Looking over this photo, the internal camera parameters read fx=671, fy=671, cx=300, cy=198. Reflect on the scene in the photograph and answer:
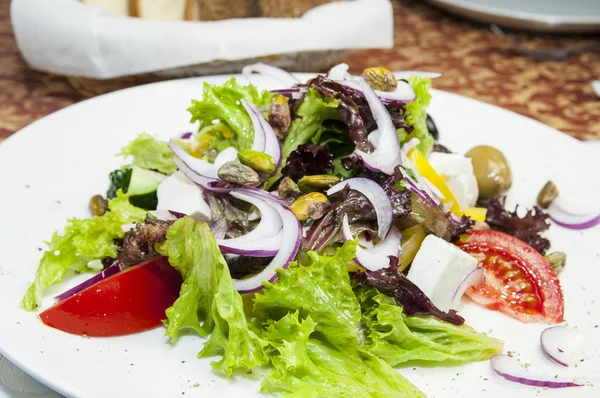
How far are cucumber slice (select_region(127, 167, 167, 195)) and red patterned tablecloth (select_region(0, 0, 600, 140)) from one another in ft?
3.74

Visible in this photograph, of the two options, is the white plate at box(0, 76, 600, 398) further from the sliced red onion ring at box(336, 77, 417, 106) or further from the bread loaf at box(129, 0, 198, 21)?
the bread loaf at box(129, 0, 198, 21)

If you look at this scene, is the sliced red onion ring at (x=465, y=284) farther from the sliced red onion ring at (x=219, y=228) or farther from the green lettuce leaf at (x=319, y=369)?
the sliced red onion ring at (x=219, y=228)

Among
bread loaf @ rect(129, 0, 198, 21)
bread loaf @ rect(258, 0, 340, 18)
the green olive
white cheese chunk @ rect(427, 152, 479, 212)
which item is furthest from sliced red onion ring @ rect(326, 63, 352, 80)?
bread loaf @ rect(129, 0, 198, 21)

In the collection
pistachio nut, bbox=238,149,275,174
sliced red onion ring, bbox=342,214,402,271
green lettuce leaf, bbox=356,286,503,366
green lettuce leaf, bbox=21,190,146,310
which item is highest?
pistachio nut, bbox=238,149,275,174

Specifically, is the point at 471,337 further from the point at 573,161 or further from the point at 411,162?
the point at 573,161

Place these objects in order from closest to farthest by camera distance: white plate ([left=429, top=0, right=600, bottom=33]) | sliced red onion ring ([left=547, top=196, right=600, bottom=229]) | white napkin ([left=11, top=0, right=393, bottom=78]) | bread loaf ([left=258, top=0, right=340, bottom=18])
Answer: sliced red onion ring ([left=547, top=196, right=600, bottom=229])
white napkin ([left=11, top=0, right=393, bottom=78])
bread loaf ([left=258, top=0, right=340, bottom=18])
white plate ([left=429, top=0, right=600, bottom=33])

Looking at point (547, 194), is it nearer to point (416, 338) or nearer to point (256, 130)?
point (416, 338)

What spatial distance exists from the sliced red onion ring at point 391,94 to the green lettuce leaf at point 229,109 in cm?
31

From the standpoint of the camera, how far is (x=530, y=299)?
84.9 inches

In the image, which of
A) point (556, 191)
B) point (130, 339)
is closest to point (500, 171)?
point (556, 191)

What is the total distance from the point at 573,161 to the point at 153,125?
1791 millimetres

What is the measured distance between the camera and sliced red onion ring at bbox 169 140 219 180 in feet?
7.32

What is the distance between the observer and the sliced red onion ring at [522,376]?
1.80 m

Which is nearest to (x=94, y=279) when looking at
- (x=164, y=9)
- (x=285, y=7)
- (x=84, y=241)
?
(x=84, y=241)
